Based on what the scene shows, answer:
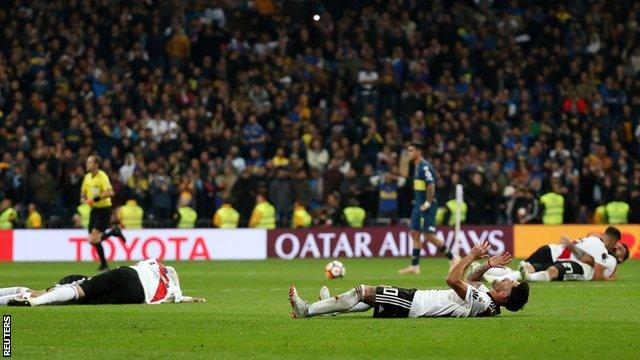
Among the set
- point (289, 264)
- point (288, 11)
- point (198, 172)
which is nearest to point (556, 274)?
point (289, 264)

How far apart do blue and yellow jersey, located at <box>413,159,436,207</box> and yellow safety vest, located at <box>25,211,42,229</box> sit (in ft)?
35.9

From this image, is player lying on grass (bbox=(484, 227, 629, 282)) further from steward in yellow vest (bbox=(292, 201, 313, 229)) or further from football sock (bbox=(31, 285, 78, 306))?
steward in yellow vest (bbox=(292, 201, 313, 229))

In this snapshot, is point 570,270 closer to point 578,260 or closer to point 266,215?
point 578,260

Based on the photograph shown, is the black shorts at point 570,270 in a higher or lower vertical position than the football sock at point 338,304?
higher

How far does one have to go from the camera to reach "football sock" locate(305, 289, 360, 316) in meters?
14.3

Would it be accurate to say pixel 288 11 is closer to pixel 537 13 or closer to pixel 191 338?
pixel 537 13

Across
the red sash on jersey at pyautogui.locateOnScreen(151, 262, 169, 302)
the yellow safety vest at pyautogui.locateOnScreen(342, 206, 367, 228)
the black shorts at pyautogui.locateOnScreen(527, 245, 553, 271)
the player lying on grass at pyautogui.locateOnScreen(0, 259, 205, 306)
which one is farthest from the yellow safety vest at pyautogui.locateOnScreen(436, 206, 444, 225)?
the red sash on jersey at pyautogui.locateOnScreen(151, 262, 169, 302)

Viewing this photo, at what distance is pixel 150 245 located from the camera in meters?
32.9

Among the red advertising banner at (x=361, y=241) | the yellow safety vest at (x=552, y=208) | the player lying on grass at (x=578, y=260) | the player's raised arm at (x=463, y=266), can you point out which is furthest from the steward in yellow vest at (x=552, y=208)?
the player's raised arm at (x=463, y=266)

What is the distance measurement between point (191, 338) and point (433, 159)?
23.4 metres

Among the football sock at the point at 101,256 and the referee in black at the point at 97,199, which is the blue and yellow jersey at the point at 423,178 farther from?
the football sock at the point at 101,256

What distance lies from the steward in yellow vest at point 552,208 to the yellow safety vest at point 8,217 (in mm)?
12773

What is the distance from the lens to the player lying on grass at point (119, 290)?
1634 cm

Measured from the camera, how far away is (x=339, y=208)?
3459cm
